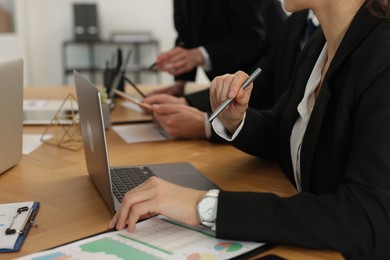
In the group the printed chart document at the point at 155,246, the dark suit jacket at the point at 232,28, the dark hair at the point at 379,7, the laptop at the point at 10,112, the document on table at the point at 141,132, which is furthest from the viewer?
the dark suit jacket at the point at 232,28

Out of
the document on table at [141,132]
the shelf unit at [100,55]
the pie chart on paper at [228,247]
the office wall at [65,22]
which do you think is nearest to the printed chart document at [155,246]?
the pie chart on paper at [228,247]

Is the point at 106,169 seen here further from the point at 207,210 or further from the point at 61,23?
the point at 61,23

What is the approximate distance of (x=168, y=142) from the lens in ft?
5.56

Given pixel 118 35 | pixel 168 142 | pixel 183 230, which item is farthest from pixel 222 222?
pixel 118 35

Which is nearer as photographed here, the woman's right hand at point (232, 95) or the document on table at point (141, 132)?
the woman's right hand at point (232, 95)

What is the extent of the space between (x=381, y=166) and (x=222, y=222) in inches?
11.1

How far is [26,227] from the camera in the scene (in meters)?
1.00

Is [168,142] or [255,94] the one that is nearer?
[168,142]

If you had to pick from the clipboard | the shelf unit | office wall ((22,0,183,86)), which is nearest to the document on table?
the clipboard

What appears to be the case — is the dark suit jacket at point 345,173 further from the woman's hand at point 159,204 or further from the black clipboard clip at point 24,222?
the black clipboard clip at point 24,222

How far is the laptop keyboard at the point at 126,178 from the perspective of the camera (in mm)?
1188

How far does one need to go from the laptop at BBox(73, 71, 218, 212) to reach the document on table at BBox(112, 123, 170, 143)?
322 millimetres

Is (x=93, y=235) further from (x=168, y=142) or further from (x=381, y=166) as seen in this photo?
(x=168, y=142)

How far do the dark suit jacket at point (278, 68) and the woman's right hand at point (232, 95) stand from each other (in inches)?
22.2
